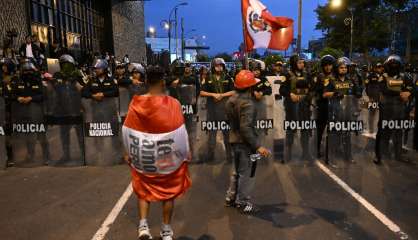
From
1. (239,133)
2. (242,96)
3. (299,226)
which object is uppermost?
(242,96)

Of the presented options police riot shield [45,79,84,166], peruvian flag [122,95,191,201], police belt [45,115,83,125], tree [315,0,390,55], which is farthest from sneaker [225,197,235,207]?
tree [315,0,390,55]

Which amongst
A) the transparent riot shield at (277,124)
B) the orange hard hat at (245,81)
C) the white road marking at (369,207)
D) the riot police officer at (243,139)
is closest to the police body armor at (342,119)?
the white road marking at (369,207)

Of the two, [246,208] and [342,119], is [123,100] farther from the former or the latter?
[342,119]

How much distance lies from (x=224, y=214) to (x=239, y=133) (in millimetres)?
1076

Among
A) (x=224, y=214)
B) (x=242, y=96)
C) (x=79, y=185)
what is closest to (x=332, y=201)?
(x=224, y=214)

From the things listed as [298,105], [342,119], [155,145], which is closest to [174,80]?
[298,105]

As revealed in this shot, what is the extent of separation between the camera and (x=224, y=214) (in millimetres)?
5590

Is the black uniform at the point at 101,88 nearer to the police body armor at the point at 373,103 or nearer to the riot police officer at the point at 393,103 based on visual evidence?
the police body armor at the point at 373,103

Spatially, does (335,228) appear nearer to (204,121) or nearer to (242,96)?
(242,96)

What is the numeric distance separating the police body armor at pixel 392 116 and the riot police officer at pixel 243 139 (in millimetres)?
3547

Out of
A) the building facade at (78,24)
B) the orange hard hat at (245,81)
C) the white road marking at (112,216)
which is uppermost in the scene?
the building facade at (78,24)

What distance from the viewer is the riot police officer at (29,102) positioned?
26.3 feet

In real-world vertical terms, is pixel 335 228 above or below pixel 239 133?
below

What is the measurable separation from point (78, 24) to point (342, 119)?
83.7 ft
